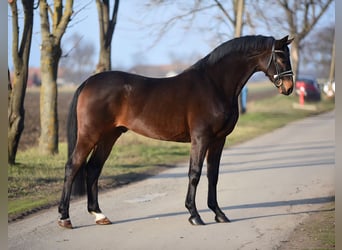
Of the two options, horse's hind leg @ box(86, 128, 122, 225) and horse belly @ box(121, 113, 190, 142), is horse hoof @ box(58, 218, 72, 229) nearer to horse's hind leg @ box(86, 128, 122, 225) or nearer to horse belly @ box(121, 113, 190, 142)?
horse's hind leg @ box(86, 128, 122, 225)

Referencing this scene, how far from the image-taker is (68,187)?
7988mm

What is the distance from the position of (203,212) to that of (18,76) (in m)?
5.89

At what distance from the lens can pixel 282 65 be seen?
7840mm

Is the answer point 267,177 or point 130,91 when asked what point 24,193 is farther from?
point 267,177

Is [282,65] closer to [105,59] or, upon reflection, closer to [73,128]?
[73,128]

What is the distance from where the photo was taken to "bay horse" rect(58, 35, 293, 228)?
25.9 feet

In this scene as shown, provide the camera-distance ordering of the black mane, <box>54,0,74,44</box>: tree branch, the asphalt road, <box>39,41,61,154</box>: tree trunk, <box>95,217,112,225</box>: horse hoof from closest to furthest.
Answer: the asphalt road < the black mane < <box>95,217,112,225</box>: horse hoof < <box>54,0,74,44</box>: tree branch < <box>39,41,61,154</box>: tree trunk

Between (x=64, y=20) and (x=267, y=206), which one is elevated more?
(x=64, y=20)

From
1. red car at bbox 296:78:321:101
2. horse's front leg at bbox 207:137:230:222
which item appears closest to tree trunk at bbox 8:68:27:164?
horse's front leg at bbox 207:137:230:222

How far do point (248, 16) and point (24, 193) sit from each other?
17309 mm

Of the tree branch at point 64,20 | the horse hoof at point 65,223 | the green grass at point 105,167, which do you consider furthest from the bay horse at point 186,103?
the tree branch at point 64,20

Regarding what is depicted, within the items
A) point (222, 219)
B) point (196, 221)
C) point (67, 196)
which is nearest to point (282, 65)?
point (222, 219)

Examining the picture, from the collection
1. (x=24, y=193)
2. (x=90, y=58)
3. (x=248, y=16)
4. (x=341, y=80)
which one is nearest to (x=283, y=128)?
(x=248, y=16)

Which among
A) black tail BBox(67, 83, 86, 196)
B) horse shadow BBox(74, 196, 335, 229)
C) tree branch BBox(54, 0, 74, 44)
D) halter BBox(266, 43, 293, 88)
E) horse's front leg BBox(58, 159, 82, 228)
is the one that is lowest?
horse shadow BBox(74, 196, 335, 229)
